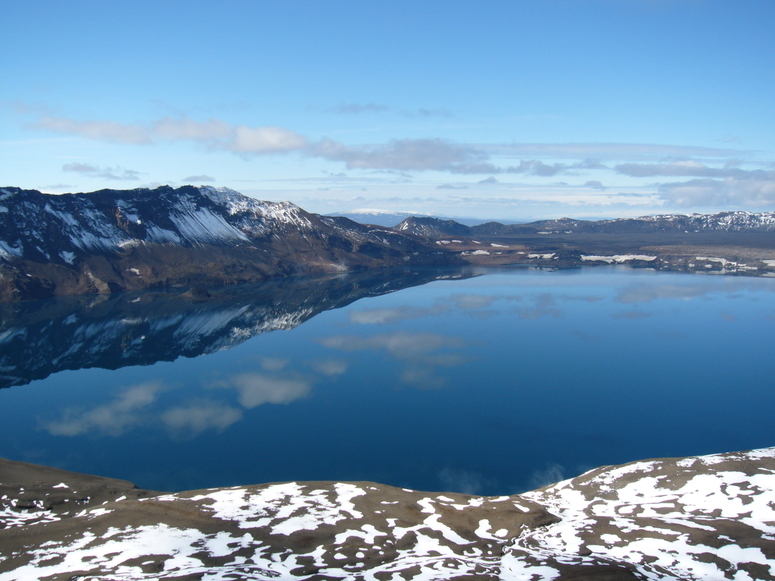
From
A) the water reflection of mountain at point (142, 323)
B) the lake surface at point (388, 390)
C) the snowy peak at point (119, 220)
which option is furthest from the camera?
the snowy peak at point (119, 220)

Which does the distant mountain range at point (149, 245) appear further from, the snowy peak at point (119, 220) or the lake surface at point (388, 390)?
the lake surface at point (388, 390)

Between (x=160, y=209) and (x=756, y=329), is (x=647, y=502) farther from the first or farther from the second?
(x=160, y=209)

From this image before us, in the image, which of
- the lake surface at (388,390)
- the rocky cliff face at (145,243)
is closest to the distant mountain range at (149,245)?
the rocky cliff face at (145,243)

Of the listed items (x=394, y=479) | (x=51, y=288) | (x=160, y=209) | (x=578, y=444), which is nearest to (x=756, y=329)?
(x=578, y=444)

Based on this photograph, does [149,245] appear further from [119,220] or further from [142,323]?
[142,323]

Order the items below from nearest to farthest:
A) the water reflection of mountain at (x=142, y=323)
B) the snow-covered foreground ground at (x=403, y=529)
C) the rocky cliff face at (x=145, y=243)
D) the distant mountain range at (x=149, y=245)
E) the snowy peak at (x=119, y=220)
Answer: the snow-covered foreground ground at (x=403, y=529), the water reflection of mountain at (x=142, y=323), the rocky cliff face at (x=145, y=243), the distant mountain range at (x=149, y=245), the snowy peak at (x=119, y=220)

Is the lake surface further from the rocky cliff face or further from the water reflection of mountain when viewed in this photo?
the rocky cliff face
